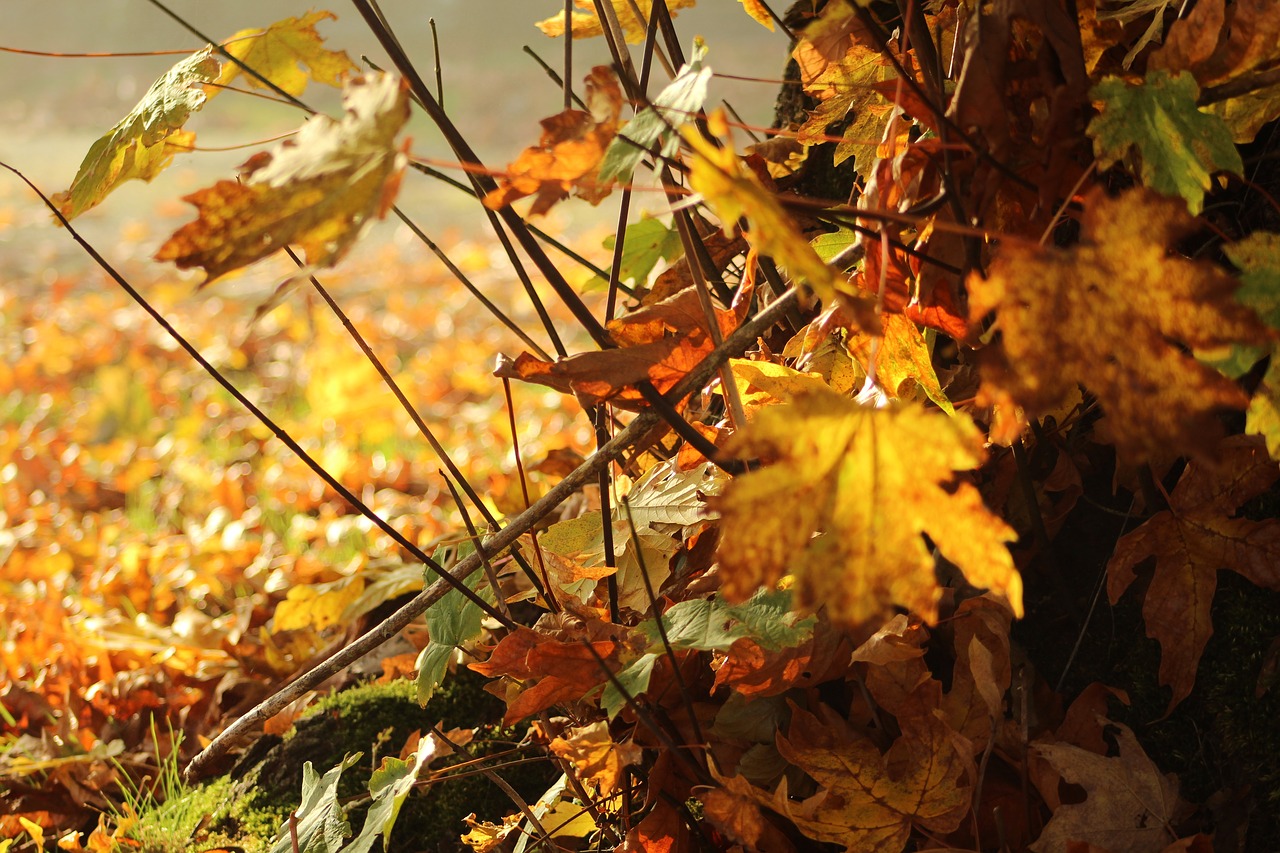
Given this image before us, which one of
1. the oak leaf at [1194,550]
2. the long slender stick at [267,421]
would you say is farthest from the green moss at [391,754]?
the oak leaf at [1194,550]

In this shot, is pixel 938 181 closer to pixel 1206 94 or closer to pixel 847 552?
pixel 1206 94

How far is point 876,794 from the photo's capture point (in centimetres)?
79

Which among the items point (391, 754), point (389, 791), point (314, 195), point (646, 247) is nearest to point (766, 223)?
point (314, 195)

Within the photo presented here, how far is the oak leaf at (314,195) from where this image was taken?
484 millimetres

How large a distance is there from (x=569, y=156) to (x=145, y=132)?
439 millimetres

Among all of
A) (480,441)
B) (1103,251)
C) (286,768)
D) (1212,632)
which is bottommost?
(480,441)

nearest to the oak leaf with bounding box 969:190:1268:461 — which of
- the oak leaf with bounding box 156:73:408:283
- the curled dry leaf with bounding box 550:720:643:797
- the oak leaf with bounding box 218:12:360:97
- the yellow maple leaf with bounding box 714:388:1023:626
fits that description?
the yellow maple leaf with bounding box 714:388:1023:626

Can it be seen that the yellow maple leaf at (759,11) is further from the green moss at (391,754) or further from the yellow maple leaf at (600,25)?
the green moss at (391,754)

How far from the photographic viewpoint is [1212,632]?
2.70 feet

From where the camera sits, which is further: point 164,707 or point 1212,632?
point 164,707

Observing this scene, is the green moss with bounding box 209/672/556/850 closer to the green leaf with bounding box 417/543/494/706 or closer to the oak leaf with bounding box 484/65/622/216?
the green leaf with bounding box 417/543/494/706

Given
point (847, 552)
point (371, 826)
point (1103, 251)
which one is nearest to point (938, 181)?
point (1103, 251)

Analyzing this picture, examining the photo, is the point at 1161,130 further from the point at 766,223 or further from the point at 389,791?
the point at 389,791

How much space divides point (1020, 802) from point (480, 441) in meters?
2.53
